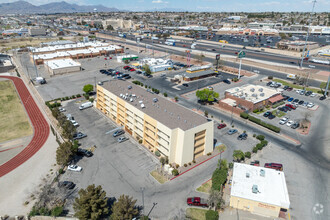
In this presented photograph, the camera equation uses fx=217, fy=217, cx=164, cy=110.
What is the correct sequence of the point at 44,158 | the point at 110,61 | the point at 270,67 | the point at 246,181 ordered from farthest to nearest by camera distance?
the point at 110,61 → the point at 270,67 → the point at 44,158 → the point at 246,181

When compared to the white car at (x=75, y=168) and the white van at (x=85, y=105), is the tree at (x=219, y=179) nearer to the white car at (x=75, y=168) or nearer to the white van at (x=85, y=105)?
the white car at (x=75, y=168)

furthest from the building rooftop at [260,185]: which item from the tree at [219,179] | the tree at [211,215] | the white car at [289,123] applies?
the white car at [289,123]

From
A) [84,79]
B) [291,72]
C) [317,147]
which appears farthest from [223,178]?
[291,72]

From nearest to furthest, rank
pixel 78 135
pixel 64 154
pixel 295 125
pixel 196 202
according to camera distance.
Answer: pixel 196 202 → pixel 64 154 → pixel 78 135 → pixel 295 125

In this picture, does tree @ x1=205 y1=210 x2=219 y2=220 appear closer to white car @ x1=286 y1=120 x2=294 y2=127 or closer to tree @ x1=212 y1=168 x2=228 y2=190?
tree @ x1=212 y1=168 x2=228 y2=190

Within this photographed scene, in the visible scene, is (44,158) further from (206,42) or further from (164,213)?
(206,42)

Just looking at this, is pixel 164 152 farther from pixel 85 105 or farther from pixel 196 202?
pixel 85 105

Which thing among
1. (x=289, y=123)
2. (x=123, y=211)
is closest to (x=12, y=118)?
(x=123, y=211)
